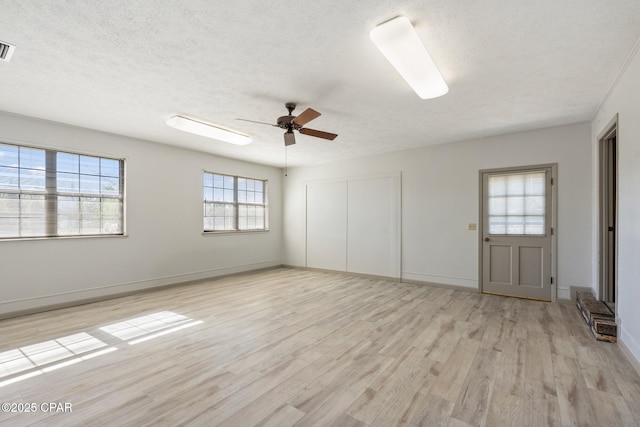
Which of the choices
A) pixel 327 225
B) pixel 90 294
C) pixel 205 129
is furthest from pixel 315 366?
pixel 327 225

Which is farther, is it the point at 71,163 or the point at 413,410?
the point at 71,163

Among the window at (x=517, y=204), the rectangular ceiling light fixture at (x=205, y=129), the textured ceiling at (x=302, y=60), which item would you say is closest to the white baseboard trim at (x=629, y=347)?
the window at (x=517, y=204)

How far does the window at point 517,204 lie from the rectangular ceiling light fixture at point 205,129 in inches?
168

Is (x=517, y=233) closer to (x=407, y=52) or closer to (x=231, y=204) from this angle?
(x=407, y=52)

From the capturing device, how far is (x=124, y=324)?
3484 millimetres

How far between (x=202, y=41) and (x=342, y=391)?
9.46ft

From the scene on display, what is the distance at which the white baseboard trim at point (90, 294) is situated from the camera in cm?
377

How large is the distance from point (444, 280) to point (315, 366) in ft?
11.9

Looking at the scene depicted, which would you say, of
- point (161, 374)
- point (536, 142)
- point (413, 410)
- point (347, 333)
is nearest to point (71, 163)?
point (161, 374)

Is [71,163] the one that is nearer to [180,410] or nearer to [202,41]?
[202,41]

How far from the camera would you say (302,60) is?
8.15 ft

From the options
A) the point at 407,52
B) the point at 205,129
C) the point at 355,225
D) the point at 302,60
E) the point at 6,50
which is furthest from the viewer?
the point at 355,225

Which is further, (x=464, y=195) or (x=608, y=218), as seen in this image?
(x=464, y=195)

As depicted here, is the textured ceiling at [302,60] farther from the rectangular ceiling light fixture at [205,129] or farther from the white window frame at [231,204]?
the white window frame at [231,204]
